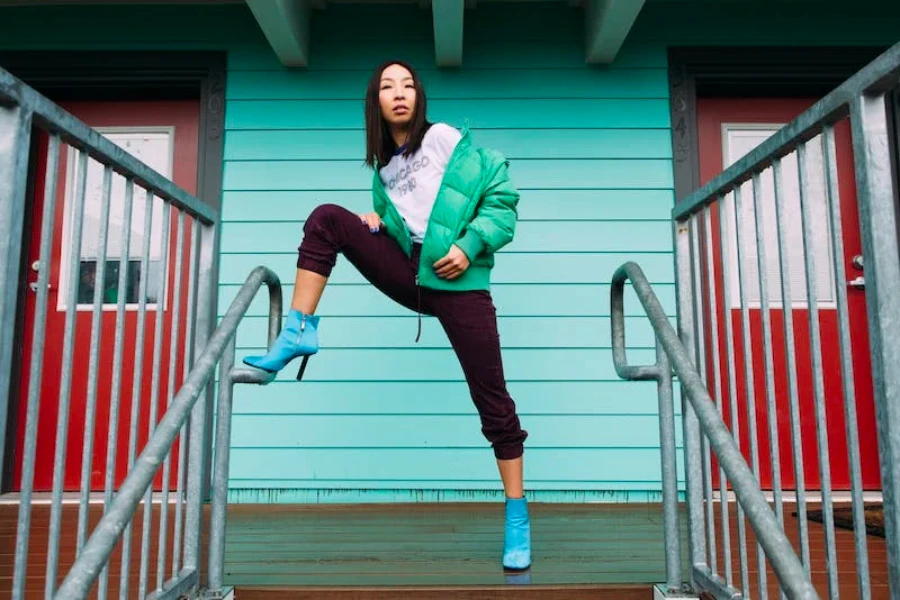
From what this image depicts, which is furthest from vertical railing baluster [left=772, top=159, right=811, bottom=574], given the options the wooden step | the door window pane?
the door window pane

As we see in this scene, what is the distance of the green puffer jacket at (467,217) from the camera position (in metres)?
1.81

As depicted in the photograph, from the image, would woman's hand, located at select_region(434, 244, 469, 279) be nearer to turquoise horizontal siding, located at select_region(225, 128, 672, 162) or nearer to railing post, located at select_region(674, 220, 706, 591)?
railing post, located at select_region(674, 220, 706, 591)

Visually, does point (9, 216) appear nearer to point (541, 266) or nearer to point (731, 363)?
point (731, 363)

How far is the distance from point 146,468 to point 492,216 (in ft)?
3.51

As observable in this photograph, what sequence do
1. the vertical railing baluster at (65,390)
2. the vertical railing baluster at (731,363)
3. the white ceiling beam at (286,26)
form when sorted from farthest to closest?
the white ceiling beam at (286,26), the vertical railing baluster at (731,363), the vertical railing baluster at (65,390)

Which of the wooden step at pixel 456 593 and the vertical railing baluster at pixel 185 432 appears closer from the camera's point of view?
the vertical railing baluster at pixel 185 432

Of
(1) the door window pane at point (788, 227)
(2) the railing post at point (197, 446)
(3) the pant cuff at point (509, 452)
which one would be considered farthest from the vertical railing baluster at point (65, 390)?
(1) the door window pane at point (788, 227)

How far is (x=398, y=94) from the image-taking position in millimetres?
1954

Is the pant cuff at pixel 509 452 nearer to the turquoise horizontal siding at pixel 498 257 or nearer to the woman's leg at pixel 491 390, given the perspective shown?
the woman's leg at pixel 491 390

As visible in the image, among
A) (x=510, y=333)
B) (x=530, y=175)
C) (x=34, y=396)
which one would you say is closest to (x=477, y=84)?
(x=530, y=175)

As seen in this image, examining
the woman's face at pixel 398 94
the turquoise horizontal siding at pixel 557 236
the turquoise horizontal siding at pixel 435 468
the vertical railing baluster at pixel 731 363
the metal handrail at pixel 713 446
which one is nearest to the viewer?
the metal handrail at pixel 713 446

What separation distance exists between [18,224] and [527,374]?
2.16 m

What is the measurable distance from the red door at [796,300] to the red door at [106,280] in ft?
7.87

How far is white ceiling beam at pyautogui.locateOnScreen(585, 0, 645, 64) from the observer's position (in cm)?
262
